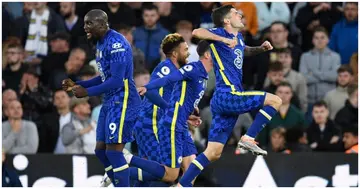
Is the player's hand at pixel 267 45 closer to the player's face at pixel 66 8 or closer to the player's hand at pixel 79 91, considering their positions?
the player's hand at pixel 79 91

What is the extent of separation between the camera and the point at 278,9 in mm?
21703

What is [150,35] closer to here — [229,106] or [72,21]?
[72,21]

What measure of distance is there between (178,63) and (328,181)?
3.65 m

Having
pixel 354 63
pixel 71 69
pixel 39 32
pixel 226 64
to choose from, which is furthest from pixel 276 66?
pixel 226 64

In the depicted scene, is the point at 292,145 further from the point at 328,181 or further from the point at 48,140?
the point at 48,140

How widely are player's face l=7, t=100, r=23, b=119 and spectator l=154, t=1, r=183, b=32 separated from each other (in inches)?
122

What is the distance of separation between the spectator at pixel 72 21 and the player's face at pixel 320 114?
14.0 ft

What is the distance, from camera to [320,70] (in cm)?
2088

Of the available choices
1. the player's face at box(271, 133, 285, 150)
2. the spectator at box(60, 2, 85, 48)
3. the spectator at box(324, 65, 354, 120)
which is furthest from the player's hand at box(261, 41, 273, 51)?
the spectator at box(60, 2, 85, 48)

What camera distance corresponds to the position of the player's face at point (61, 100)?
19969mm

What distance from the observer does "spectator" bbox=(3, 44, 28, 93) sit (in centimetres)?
2095

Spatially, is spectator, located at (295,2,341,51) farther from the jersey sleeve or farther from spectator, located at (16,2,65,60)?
the jersey sleeve

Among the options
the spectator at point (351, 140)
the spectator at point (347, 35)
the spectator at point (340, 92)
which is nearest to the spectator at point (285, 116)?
the spectator at point (340, 92)

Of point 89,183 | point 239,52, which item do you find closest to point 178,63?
point 239,52
